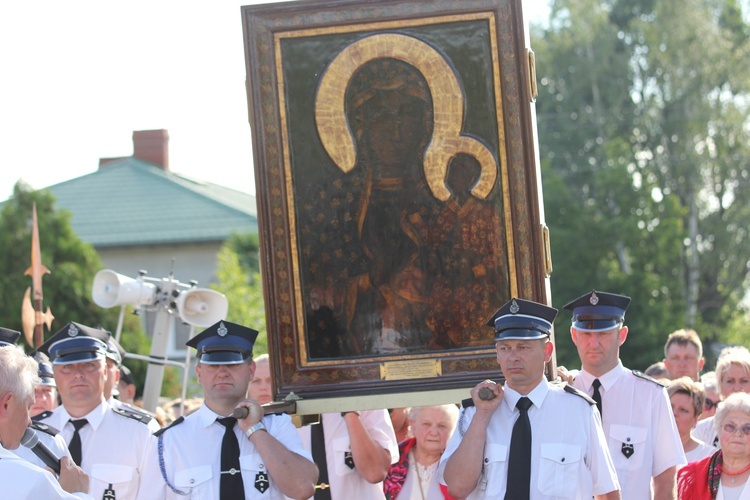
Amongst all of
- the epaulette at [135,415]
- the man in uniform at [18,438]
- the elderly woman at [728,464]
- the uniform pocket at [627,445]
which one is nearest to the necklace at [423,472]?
the uniform pocket at [627,445]

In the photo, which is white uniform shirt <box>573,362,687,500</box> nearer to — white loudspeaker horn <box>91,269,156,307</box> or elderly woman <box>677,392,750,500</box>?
elderly woman <box>677,392,750,500</box>

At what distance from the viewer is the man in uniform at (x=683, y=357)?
1009 cm

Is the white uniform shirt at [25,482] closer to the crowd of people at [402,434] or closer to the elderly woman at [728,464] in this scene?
the crowd of people at [402,434]

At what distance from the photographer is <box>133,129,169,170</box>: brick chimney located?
4253 centimetres

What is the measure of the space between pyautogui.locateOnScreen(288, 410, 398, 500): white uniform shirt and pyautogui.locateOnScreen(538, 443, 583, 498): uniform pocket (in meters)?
1.89

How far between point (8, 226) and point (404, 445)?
17.8 meters

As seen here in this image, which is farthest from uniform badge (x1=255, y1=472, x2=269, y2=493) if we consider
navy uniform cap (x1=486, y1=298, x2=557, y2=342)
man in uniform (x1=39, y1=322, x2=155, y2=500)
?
navy uniform cap (x1=486, y1=298, x2=557, y2=342)

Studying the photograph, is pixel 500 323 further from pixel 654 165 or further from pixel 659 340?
pixel 654 165

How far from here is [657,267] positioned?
3641 cm

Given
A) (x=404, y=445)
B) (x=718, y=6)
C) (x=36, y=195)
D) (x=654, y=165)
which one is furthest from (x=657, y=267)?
(x=404, y=445)

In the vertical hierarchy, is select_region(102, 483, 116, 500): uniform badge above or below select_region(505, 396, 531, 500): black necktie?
below

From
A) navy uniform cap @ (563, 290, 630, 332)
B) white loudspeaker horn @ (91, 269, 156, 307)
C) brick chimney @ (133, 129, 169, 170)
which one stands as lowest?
navy uniform cap @ (563, 290, 630, 332)

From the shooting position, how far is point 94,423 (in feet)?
25.6

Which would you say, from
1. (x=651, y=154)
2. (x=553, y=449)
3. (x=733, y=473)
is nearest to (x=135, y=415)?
(x=553, y=449)
